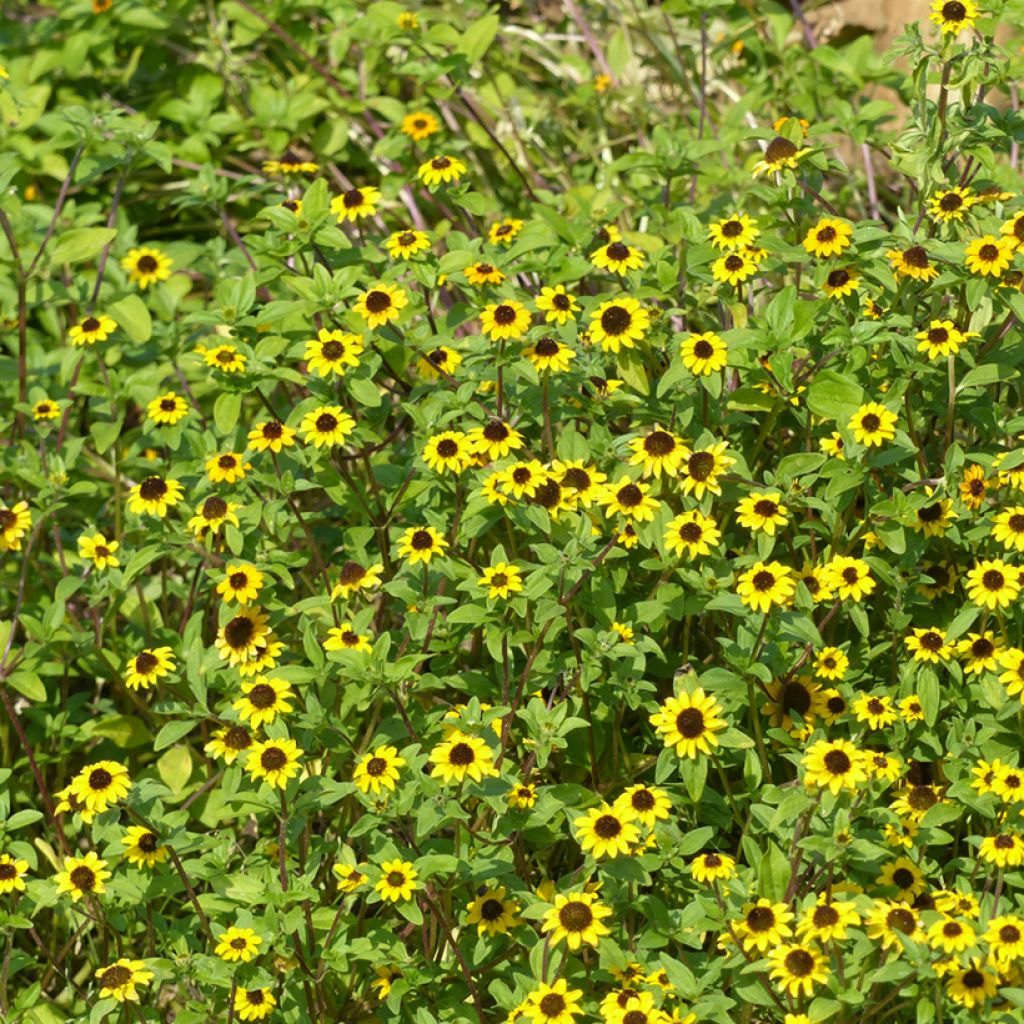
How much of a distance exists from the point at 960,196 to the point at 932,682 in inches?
44.1

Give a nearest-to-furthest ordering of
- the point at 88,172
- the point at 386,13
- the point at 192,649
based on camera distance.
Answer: the point at 192,649, the point at 88,172, the point at 386,13

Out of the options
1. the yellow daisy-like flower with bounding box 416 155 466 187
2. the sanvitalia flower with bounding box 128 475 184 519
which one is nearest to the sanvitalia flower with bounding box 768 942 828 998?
the sanvitalia flower with bounding box 128 475 184 519

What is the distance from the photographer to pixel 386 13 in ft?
16.0

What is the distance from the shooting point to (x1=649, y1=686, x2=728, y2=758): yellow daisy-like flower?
2.79 m

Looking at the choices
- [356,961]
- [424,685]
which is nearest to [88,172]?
[424,685]

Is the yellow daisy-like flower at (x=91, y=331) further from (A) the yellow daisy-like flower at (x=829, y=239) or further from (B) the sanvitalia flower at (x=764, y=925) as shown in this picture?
(B) the sanvitalia flower at (x=764, y=925)

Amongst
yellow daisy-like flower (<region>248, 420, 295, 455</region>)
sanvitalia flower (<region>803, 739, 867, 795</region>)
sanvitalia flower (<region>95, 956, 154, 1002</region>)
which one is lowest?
sanvitalia flower (<region>95, 956, 154, 1002</region>)

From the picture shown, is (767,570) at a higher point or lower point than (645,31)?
lower

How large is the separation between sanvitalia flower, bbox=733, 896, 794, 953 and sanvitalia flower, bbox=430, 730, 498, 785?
531 mm

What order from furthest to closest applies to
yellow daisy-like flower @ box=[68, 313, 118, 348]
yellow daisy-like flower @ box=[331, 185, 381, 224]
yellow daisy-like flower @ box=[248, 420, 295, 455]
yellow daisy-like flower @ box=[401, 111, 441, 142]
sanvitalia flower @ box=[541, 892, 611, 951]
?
yellow daisy-like flower @ box=[401, 111, 441, 142], yellow daisy-like flower @ box=[68, 313, 118, 348], yellow daisy-like flower @ box=[331, 185, 381, 224], yellow daisy-like flower @ box=[248, 420, 295, 455], sanvitalia flower @ box=[541, 892, 611, 951]

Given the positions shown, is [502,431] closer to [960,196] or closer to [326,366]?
[326,366]

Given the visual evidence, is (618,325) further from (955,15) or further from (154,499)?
(154,499)

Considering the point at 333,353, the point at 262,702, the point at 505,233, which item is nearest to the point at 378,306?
the point at 333,353

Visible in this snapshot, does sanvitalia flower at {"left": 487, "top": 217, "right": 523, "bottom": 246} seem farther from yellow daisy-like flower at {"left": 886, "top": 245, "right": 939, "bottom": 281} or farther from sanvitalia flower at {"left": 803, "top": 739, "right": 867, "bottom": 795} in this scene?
sanvitalia flower at {"left": 803, "top": 739, "right": 867, "bottom": 795}
